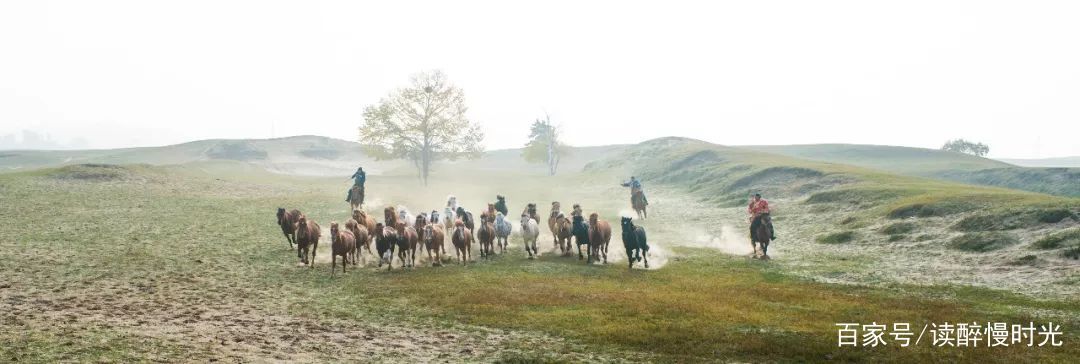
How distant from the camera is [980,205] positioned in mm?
33781

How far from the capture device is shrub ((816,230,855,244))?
111 feet

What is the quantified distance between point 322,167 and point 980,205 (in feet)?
370

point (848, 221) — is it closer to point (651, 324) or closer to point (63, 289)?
point (651, 324)

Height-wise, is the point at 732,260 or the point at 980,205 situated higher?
the point at 980,205

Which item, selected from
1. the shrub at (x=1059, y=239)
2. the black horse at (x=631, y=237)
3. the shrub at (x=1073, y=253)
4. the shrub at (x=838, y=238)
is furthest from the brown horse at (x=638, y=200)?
the shrub at (x=1073, y=253)

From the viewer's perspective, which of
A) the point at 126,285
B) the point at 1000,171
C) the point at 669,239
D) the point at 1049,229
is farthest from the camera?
the point at 1000,171

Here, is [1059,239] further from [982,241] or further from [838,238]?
[838,238]

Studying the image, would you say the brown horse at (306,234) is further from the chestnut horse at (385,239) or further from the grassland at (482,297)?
the chestnut horse at (385,239)

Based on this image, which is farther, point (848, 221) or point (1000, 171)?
point (1000, 171)

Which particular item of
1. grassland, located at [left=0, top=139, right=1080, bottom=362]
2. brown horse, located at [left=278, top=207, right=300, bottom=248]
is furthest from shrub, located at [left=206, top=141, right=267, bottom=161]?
brown horse, located at [left=278, top=207, right=300, bottom=248]

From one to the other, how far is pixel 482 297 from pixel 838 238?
22280 millimetres

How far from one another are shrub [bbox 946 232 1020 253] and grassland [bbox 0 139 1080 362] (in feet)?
2.15

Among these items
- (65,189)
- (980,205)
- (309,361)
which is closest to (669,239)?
(980,205)

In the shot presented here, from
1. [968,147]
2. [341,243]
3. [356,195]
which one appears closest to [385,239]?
[341,243]
